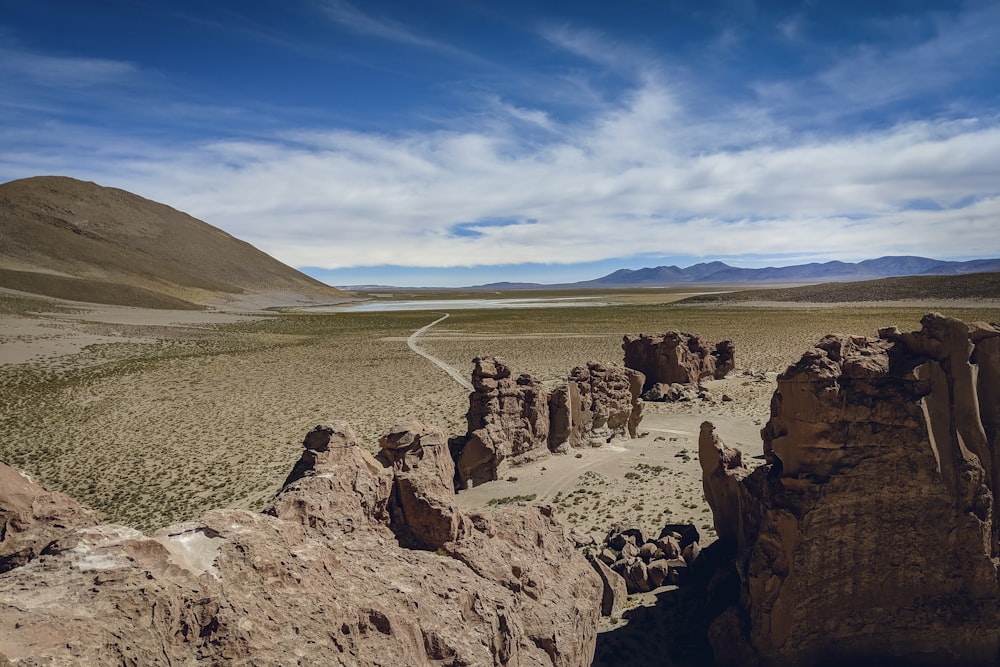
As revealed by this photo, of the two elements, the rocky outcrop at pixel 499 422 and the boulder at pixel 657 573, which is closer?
the boulder at pixel 657 573

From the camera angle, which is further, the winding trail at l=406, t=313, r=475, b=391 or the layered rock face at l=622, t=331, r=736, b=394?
the winding trail at l=406, t=313, r=475, b=391

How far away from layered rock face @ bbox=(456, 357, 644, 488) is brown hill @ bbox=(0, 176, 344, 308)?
89331mm

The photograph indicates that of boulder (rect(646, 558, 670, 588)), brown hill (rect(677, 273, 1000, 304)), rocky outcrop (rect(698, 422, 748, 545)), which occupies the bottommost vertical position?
boulder (rect(646, 558, 670, 588))

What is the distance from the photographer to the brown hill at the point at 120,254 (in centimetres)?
9300

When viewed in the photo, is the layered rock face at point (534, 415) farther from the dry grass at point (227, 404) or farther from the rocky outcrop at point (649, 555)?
the rocky outcrop at point (649, 555)

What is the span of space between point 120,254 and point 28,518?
145 meters

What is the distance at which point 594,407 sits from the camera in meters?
19.5

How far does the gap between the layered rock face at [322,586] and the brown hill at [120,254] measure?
3789 inches

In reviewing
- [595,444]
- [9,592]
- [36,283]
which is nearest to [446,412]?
[595,444]

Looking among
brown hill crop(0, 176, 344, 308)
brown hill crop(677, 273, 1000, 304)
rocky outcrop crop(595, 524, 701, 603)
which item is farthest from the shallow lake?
rocky outcrop crop(595, 524, 701, 603)

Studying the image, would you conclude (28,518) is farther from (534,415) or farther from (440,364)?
(440,364)

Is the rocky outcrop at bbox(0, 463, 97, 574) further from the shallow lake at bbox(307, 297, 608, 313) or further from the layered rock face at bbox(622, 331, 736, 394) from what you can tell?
the shallow lake at bbox(307, 297, 608, 313)

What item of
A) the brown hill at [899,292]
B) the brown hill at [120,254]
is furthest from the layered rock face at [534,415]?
the brown hill at [899,292]

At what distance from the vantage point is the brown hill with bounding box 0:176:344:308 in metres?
93.0
